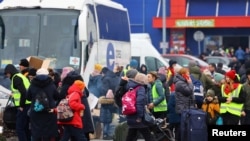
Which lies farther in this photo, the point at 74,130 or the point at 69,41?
the point at 69,41

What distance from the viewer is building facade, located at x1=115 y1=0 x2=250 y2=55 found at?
162ft

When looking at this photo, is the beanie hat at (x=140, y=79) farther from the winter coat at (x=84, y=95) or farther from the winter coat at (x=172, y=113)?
the winter coat at (x=172, y=113)

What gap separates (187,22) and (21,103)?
3398 cm

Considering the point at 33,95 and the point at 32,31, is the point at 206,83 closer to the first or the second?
the point at 32,31

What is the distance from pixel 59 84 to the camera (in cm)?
1703

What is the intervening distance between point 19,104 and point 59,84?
4.38 feet

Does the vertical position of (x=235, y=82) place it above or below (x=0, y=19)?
below

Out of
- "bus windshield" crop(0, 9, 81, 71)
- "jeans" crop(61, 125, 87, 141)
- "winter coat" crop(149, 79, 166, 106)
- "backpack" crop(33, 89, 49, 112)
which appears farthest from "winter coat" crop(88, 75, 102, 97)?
"backpack" crop(33, 89, 49, 112)

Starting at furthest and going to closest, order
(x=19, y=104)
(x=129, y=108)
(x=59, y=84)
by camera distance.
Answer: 1. (x=59, y=84)
2. (x=19, y=104)
3. (x=129, y=108)

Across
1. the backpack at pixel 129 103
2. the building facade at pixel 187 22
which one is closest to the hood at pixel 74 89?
the backpack at pixel 129 103

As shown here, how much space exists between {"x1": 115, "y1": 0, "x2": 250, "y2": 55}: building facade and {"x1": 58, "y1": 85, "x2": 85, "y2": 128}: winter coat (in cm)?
3438

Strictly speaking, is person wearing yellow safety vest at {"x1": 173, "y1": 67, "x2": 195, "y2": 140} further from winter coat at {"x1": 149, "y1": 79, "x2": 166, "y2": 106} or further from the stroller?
winter coat at {"x1": 149, "y1": 79, "x2": 166, "y2": 106}

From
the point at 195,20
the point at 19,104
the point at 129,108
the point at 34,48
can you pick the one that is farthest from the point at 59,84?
the point at 195,20

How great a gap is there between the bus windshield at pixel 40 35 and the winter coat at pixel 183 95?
5.16 meters
